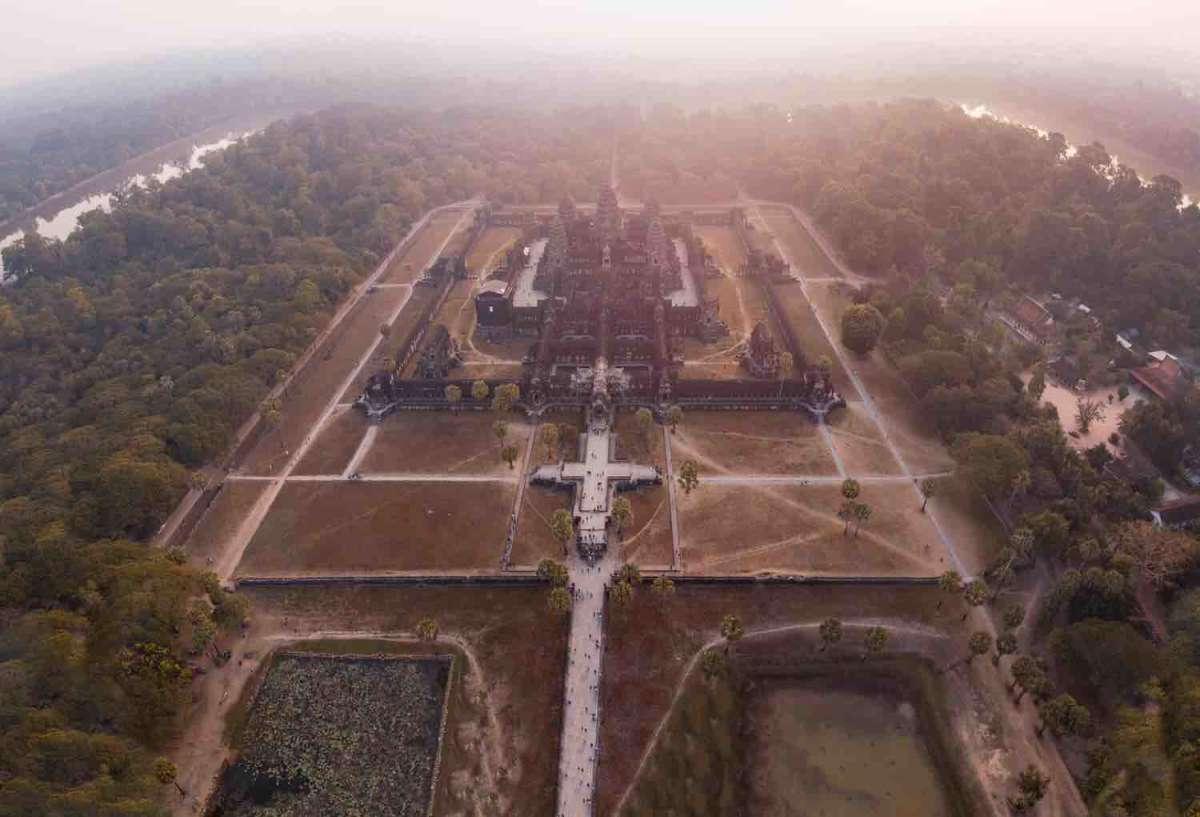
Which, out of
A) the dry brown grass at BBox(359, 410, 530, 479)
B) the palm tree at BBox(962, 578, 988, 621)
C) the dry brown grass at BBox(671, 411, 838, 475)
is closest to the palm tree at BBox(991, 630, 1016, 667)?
the palm tree at BBox(962, 578, 988, 621)

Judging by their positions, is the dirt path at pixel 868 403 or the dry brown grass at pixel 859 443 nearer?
the dirt path at pixel 868 403

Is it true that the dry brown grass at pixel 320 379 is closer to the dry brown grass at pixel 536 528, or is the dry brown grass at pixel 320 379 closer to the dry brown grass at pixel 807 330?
the dry brown grass at pixel 536 528

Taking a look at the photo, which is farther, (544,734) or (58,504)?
(58,504)

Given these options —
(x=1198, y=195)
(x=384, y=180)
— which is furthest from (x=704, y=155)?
(x=1198, y=195)

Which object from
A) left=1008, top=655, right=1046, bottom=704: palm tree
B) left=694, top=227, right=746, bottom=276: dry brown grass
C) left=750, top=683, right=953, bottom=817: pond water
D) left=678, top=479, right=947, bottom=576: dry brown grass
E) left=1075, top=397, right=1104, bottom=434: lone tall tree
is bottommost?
left=750, top=683, right=953, bottom=817: pond water

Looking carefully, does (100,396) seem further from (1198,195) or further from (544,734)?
(1198,195)

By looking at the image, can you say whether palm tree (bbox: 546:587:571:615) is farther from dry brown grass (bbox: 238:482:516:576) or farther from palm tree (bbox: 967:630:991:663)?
palm tree (bbox: 967:630:991:663)

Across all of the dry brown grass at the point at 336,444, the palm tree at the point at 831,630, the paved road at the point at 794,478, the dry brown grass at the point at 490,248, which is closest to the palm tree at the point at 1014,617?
the palm tree at the point at 831,630
